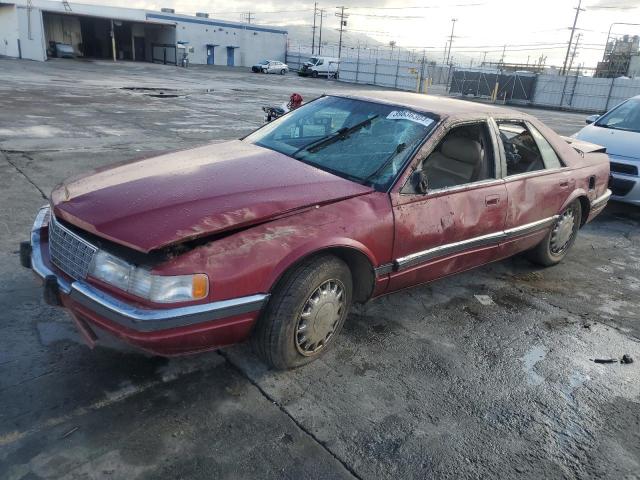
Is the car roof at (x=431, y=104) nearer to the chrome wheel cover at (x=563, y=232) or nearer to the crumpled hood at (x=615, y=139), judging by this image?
the chrome wheel cover at (x=563, y=232)

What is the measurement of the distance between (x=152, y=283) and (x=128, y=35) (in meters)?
56.5

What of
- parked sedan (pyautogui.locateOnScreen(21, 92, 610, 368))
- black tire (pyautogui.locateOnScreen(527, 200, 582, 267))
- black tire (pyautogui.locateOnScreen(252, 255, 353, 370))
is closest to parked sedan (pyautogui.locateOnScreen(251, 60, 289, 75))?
black tire (pyautogui.locateOnScreen(527, 200, 582, 267))

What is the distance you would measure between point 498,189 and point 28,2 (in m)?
44.8

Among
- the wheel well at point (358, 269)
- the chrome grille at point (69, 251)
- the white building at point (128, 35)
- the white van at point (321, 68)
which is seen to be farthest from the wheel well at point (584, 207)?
the white van at point (321, 68)

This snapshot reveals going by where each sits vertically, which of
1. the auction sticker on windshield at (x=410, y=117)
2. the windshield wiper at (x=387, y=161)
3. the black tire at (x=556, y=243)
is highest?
the auction sticker on windshield at (x=410, y=117)

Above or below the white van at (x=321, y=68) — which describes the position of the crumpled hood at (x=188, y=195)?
below

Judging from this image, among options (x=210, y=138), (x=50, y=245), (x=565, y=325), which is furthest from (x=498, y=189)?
(x=210, y=138)

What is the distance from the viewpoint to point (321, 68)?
1845 inches

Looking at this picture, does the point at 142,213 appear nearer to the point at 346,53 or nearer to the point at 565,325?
the point at 565,325

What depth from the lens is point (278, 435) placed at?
8.00 feet

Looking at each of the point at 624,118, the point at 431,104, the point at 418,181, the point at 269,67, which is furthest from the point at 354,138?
the point at 269,67

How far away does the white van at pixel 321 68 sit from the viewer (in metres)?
46.8

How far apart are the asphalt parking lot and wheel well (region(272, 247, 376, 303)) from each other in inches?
14.9

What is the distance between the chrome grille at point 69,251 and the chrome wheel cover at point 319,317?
113 cm
